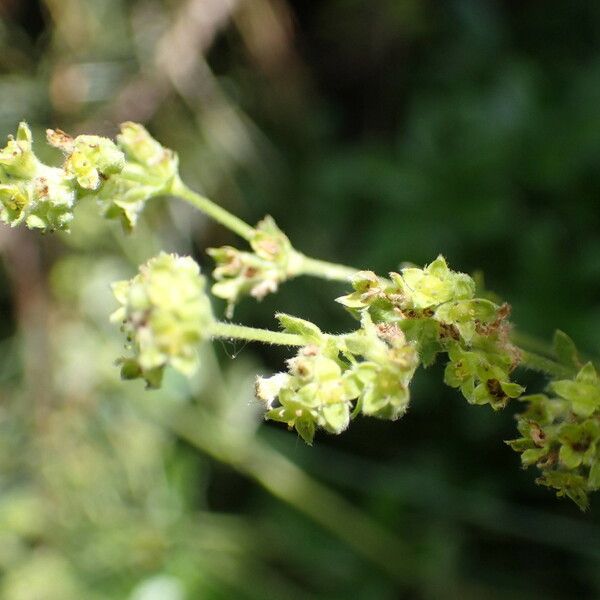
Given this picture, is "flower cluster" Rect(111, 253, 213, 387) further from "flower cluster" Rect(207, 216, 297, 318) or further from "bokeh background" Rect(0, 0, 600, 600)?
"bokeh background" Rect(0, 0, 600, 600)

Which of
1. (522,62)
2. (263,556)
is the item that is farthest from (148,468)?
(522,62)

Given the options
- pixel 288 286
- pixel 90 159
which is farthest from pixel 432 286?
pixel 288 286

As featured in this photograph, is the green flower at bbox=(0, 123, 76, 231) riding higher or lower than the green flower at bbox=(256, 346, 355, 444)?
higher

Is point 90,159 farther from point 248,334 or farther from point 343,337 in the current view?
point 343,337

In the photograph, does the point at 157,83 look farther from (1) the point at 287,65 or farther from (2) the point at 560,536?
(2) the point at 560,536

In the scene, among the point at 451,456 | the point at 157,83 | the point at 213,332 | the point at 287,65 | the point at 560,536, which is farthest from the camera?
the point at 287,65

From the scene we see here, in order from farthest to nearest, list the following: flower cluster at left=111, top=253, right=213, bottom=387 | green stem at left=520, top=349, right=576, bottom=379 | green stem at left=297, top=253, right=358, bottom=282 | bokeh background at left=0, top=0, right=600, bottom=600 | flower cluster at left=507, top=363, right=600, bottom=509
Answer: bokeh background at left=0, top=0, right=600, bottom=600 < green stem at left=297, top=253, right=358, bottom=282 < green stem at left=520, top=349, right=576, bottom=379 < flower cluster at left=507, top=363, right=600, bottom=509 < flower cluster at left=111, top=253, right=213, bottom=387

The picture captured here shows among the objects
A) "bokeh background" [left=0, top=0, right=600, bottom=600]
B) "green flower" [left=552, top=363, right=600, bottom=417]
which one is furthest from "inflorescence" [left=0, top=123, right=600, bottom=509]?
"bokeh background" [left=0, top=0, right=600, bottom=600]
